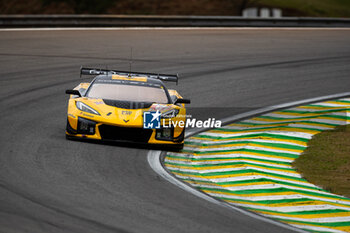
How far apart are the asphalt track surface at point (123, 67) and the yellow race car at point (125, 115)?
25 cm

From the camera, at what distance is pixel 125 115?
36.0 feet

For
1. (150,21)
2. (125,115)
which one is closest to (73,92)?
(125,115)

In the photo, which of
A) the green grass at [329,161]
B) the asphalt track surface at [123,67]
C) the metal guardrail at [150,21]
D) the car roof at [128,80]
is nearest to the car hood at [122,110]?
the asphalt track surface at [123,67]

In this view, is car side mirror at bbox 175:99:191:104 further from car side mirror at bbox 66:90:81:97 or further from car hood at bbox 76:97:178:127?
car side mirror at bbox 66:90:81:97

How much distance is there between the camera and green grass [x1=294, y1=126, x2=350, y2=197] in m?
9.97

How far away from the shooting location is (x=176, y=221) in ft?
24.3

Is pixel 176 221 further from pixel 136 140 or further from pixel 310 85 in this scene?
pixel 310 85

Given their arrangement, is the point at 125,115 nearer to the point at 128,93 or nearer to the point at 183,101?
the point at 128,93

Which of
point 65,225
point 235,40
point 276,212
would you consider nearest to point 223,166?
point 276,212

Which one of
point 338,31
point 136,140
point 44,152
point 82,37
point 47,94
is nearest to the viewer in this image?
point 44,152

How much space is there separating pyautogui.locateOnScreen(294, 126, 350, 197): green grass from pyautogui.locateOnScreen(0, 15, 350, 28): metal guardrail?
47.0ft

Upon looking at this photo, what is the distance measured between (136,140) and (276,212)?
10.6 ft

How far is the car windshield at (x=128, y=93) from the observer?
38.4ft

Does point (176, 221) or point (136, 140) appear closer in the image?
point (176, 221)
